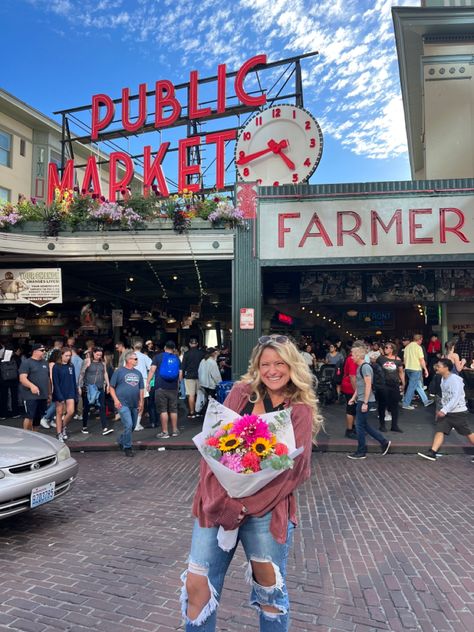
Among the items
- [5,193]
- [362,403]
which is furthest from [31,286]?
[5,193]

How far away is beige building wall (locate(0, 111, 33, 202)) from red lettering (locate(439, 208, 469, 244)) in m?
20.9

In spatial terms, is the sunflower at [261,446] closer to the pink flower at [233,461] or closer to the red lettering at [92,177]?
the pink flower at [233,461]

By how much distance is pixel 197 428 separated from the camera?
33.1 ft

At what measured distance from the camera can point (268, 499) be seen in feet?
6.95

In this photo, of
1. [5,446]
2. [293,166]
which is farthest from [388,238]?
[5,446]

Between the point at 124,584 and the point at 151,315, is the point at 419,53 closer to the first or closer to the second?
the point at 151,315

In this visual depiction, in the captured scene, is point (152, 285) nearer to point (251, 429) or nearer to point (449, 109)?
point (449, 109)

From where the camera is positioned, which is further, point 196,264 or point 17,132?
point 17,132

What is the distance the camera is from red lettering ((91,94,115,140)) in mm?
15656

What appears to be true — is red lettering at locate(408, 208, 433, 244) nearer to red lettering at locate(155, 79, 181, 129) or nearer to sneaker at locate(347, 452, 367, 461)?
sneaker at locate(347, 452, 367, 461)

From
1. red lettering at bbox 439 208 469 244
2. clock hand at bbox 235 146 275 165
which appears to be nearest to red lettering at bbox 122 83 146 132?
clock hand at bbox 235 146 275 165

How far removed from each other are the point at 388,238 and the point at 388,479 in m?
5.91

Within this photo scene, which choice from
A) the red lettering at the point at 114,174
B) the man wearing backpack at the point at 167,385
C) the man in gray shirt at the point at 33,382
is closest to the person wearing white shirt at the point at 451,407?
the man wearing backpack at the point at 167,385

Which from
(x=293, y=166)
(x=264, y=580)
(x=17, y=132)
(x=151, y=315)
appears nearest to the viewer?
(x=264, y=580)
